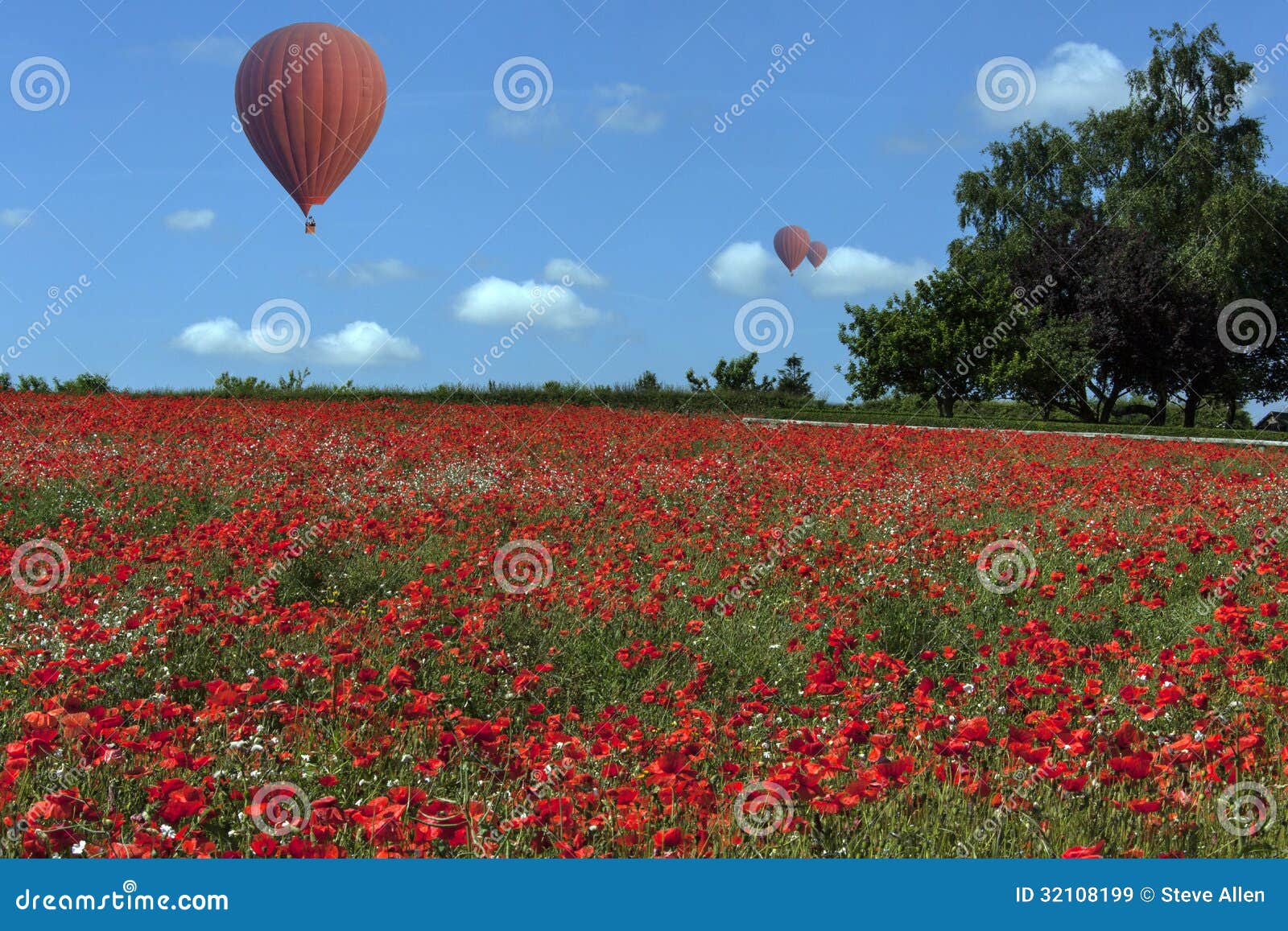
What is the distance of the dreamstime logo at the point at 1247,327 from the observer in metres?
40.5

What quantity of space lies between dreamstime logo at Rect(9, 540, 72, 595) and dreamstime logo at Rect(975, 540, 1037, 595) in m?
6.27

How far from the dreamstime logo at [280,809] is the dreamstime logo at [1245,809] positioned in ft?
10.1

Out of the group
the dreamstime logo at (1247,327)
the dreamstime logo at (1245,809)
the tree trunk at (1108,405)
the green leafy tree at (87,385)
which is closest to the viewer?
the dreamstime logo at (1245,809)

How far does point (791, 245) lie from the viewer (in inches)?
1629

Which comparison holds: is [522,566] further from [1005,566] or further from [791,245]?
[791,245]

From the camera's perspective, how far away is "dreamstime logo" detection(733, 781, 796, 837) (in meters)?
3.17

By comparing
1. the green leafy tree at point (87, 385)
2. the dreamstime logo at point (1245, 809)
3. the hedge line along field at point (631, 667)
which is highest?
the green leafy tree at point (87, 385)

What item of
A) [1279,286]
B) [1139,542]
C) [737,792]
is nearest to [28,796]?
[737,792]
